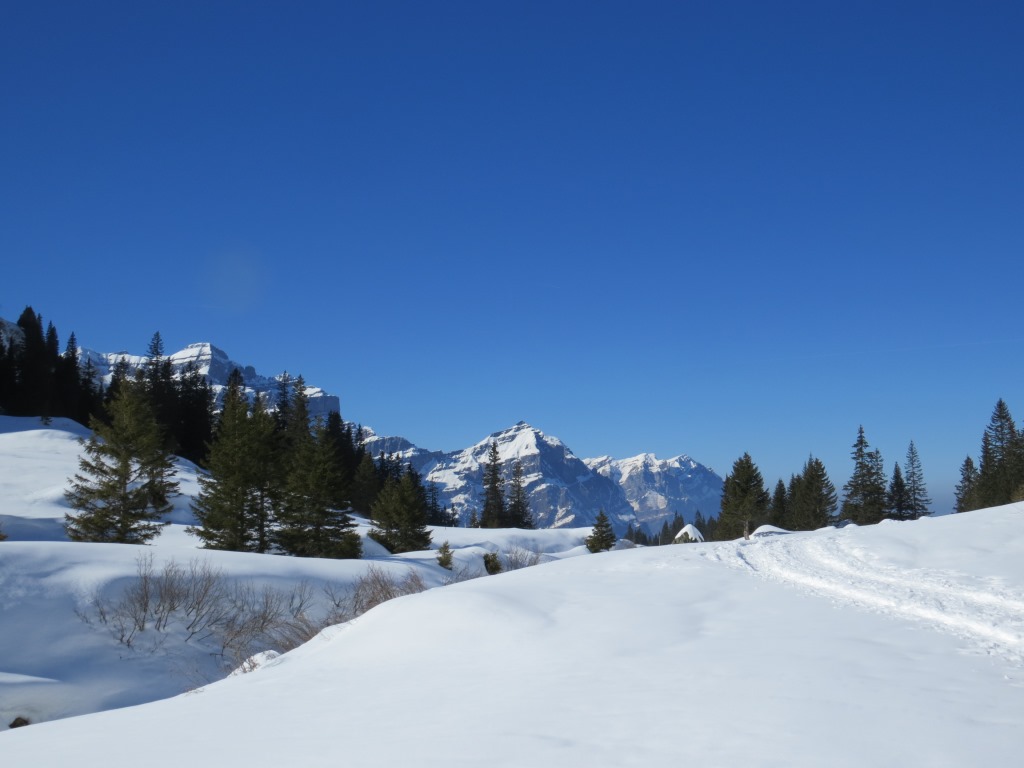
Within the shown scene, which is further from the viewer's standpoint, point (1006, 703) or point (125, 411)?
point (125, 411)

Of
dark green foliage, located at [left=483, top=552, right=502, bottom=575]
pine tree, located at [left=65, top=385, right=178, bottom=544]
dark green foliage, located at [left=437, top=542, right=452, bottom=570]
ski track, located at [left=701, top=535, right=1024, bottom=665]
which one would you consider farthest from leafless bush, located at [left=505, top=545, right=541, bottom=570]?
ski track, located at [left=701, top=535, right=1024, bottom=665]

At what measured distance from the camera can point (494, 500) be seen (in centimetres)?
8200

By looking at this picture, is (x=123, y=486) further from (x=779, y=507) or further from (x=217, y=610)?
(x=779, y=507)

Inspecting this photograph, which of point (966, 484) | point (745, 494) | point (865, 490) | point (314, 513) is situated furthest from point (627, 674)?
point (966, 484)

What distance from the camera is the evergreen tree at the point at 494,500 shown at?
80.4 meters

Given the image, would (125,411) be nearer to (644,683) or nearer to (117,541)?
(117,541)

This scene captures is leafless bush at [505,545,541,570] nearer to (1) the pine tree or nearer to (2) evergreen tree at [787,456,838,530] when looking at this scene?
(1) the pine tree

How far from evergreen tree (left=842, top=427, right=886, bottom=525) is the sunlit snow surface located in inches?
2088

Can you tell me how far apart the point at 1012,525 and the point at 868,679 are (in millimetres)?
17255

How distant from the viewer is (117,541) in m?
32.8

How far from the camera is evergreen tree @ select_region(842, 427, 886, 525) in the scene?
69131 mm

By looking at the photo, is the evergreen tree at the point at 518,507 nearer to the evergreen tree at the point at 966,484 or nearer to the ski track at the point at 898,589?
the evergreen tree at the point at 966,484

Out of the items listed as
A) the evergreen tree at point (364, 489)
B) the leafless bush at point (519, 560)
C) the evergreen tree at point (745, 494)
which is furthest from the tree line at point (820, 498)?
the evergreen tree at point (364, 489)

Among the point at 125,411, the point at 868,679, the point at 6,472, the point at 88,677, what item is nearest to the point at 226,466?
the point at 125,411
